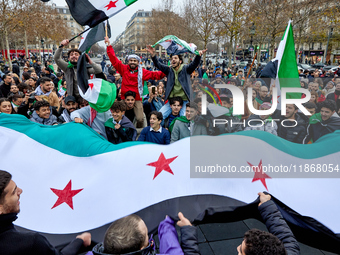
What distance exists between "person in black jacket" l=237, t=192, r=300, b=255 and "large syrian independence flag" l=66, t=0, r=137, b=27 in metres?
3.62

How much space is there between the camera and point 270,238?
1.73 metres

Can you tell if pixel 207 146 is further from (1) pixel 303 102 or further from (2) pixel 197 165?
(1) pixel 303 102

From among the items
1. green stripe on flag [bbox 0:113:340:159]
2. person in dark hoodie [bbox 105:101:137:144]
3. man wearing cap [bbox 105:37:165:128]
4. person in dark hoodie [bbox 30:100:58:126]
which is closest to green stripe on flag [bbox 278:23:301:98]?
green stripe on flag [bbox 0:113:340:159]

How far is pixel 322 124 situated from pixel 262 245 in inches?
104

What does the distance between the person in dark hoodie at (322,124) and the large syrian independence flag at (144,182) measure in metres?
0.14

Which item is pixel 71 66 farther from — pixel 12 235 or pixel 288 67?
pixel 288 67

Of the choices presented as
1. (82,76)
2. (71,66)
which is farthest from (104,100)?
(71,66)

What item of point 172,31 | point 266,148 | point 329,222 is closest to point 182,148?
point 266,148

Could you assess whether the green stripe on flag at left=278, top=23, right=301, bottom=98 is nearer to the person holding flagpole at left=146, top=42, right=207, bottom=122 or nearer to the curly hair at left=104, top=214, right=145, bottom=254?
the person holding flagpole at left=146, top=42, right=207, bottom=122

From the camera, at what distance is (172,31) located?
1475 inches

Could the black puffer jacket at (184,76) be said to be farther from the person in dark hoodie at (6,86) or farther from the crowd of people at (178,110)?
the person in dark hoodie at (6,86)

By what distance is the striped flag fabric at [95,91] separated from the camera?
443cm

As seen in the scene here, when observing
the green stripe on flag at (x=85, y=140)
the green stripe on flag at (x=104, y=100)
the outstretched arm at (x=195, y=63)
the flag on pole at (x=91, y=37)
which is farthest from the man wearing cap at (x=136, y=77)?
the green stripe on flag at (x=85, y=140)

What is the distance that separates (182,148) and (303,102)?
74.4 inches
